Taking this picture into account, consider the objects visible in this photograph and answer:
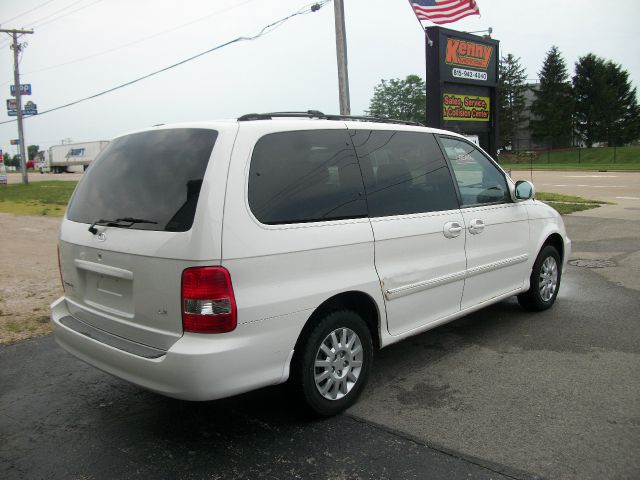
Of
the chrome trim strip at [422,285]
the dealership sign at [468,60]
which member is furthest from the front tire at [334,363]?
the dealership sign at [468,60]

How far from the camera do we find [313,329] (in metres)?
3.16

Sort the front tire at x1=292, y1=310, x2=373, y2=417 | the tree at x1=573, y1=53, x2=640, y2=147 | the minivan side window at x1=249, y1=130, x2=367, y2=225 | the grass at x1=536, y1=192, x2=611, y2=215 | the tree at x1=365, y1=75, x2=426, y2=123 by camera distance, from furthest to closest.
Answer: the tree at x1=365, y1=75, x2=426, y2=123 < the tree at x1=573, y1=53, x2=640, y2=147 < the grass at x1=536, y1=192, x2=611, y2=215 < the front tire at x1=292, y1=310, x2=373, y2=417 < the minivan side window at x1=249, y1=130, x2=367, y2=225

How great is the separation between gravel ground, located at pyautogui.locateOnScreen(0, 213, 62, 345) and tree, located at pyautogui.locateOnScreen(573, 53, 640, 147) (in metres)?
65.6

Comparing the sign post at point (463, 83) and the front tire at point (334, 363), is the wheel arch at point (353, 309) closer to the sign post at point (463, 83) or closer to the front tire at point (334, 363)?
the front tire at point (334, 363)

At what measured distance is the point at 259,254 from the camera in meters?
2.85

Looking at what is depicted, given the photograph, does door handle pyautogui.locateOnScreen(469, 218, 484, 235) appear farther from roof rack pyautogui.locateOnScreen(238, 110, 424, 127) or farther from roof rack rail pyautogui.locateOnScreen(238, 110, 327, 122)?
roof rack rail pyautogui.locateOnScreen(238, 110, 327, 122)

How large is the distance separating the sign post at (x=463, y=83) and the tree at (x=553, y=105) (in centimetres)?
6254

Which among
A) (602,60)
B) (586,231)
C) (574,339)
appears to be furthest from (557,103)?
(574,339)

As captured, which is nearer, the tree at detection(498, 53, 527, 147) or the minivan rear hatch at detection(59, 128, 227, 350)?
the minivan rear hatch at detection(59, 128, 227, 350)

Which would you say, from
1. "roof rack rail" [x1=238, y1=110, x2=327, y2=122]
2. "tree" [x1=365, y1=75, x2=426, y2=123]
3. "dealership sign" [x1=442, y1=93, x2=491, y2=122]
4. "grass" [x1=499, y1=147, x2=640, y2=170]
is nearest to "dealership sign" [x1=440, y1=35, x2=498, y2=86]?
"dealership sign" [x1=442, y1=93, x2=491, y2=122]

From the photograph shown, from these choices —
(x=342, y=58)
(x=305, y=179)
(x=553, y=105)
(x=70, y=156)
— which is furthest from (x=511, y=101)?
(x=305, y=179)

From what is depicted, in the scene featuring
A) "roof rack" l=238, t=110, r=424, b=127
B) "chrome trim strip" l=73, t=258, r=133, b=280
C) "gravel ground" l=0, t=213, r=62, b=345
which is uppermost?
"roof rack" l=238, t=110, r=424, b=127

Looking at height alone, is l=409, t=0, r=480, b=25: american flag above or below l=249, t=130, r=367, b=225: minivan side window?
above

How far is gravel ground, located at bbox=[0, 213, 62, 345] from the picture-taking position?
5426 mm
